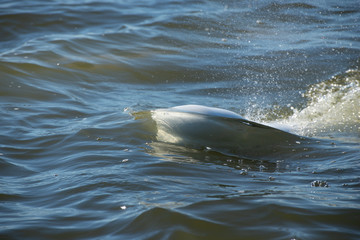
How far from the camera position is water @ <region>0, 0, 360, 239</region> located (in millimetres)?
2598

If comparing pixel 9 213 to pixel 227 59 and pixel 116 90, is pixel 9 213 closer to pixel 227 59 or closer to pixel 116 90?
pixel 116 90

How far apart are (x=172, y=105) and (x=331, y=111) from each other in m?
1.79

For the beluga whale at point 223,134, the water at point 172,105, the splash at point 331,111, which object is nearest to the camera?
the water at point 172,105

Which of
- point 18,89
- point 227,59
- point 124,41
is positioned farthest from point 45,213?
point 124,41

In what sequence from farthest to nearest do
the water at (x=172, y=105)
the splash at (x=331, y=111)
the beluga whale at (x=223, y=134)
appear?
the splash at (x=331, y=111)
the beluga whale at (x=223, y=134)
the water at (x=172, y=105)

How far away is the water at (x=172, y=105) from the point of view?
2.60 meters

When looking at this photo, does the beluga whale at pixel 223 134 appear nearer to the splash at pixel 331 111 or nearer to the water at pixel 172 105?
the water at pixel 172 105

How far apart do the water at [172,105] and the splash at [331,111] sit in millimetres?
25

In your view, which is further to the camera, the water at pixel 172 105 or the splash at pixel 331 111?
the splash at pixel 331 111

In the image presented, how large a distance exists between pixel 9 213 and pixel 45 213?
227mm

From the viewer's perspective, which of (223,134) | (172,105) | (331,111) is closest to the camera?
(223,134)

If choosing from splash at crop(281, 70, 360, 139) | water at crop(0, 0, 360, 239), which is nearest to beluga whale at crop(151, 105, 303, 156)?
water at crop(0, 0, 360, 239)

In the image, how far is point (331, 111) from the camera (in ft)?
16.6

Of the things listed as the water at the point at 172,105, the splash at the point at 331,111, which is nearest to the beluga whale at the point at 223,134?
the water at the point at 172,105
